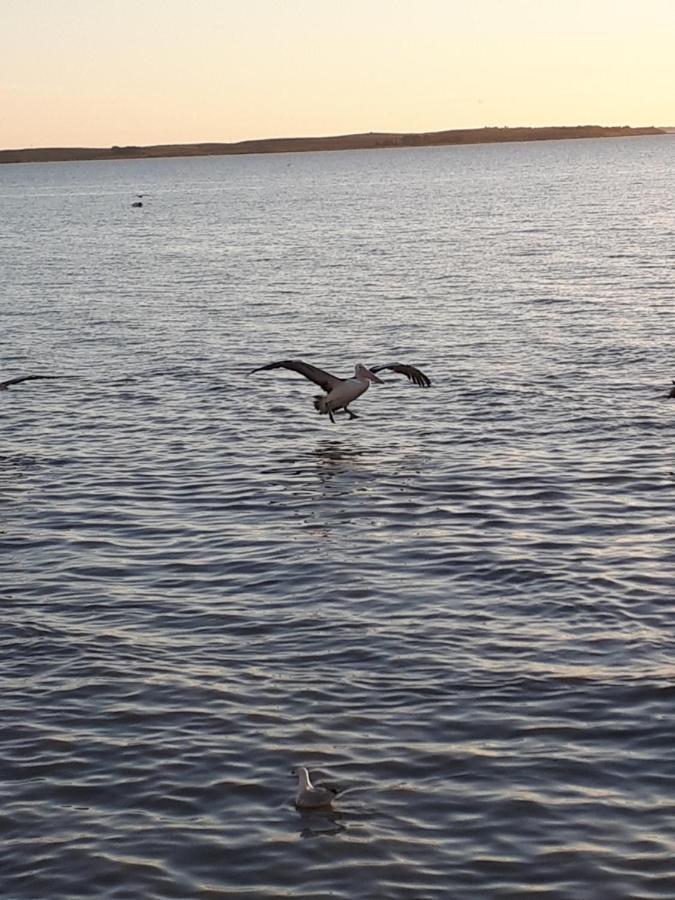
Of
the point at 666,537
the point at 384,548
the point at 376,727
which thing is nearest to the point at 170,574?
the point at 384,548

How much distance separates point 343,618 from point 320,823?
4.95 meters

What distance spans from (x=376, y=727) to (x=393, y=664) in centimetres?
162

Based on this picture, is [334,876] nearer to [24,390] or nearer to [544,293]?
[24,390]

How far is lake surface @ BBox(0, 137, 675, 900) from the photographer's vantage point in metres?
11.0

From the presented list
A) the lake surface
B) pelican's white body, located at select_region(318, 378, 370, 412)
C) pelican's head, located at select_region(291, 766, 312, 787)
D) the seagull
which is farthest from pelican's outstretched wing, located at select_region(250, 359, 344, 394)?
the seagull

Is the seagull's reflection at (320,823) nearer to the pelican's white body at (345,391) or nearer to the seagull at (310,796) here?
the seagull at (310,796)

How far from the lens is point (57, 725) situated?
13.3 m

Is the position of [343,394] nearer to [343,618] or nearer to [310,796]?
[343,618]

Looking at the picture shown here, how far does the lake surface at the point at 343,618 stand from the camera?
11.0m

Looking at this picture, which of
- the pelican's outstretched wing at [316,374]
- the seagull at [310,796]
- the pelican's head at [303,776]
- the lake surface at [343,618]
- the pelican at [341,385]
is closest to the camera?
the lake surface at [343,618]

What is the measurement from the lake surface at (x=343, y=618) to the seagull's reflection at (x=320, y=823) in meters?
0.03

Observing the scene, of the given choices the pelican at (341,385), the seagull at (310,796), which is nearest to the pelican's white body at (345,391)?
the pelican at (341,385)

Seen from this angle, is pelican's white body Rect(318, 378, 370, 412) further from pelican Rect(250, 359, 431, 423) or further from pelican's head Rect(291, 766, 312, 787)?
pelican's head Rect(291, 766, 312, 787)

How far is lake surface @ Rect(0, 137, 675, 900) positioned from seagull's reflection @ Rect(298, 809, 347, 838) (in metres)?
0.03
